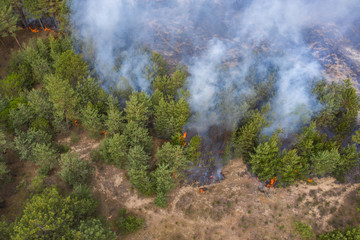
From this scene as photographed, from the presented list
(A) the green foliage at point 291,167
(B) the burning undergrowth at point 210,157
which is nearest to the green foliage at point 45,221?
(B) the burning undergrowth at point 210,157

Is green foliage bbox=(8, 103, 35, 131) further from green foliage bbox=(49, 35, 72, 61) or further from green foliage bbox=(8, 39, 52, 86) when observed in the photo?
green foliage bbox=(49, 35, 72, 61)

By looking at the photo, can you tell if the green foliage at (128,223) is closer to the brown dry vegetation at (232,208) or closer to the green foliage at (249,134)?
the brown dry vegetation at (232,208)

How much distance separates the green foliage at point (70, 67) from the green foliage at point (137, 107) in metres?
10.2

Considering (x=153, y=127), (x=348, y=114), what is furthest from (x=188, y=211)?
(x=348, y=114)

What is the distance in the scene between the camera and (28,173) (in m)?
33.9

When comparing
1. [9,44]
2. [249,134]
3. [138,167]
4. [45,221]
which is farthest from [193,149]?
[9,44]

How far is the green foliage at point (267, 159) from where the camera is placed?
30016 mm

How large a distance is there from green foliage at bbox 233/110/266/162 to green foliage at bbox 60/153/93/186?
A: 2270 centimetres

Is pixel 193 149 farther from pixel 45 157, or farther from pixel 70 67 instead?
pixel 70 67

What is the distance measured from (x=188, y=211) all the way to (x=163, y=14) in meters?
37.2

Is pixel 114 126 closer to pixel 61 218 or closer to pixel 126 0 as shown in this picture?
pixel 61 218

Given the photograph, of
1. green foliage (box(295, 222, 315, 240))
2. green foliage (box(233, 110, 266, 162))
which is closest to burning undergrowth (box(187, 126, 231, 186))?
green foliage (box(233, 110, 266, 162))

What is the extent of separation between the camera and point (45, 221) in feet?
74.6

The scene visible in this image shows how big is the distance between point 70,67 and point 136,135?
49.7ft
